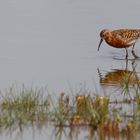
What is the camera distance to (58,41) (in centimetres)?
1374

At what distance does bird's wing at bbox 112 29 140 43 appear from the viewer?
14.0 meters

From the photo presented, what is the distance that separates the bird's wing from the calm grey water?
0.91 feet

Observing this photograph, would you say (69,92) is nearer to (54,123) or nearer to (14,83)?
(14,83)

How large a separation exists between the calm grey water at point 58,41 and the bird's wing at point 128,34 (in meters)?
0.28

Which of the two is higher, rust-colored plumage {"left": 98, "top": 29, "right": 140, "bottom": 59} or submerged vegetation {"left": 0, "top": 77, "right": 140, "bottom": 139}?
rust-colored plumage {"left": 98, "top": 29, "right": 140, "bottom": 59}

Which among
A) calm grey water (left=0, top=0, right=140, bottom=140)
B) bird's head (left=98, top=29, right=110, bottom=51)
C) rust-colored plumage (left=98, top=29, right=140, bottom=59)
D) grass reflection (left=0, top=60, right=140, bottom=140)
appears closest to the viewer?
grass reflection (left=0, top=60, right=140, bottom=140)

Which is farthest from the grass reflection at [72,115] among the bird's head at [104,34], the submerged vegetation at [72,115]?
the bird's head at [104,34]

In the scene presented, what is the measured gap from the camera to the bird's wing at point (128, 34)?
14.0m

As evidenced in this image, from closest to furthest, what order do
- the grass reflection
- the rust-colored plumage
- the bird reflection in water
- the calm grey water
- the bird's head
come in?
the grass reflection, the bird reflection in water, the calm grey water, the bird's head, the rust-colored plumage

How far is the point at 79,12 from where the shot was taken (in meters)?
16.2

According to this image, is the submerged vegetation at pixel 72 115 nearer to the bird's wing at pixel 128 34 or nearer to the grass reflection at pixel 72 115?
the grass reflection at pixel 72 115

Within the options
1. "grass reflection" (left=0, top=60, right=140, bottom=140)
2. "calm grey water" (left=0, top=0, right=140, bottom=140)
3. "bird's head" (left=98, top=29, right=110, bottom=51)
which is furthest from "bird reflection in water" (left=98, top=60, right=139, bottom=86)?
"bird's head" (left=98, top=29, right=110, bottom=51)

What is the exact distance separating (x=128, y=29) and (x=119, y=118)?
6025 mm

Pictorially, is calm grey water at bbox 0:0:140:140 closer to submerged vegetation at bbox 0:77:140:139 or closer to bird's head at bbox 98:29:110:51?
bird's head at bbox 98:29:110:51
